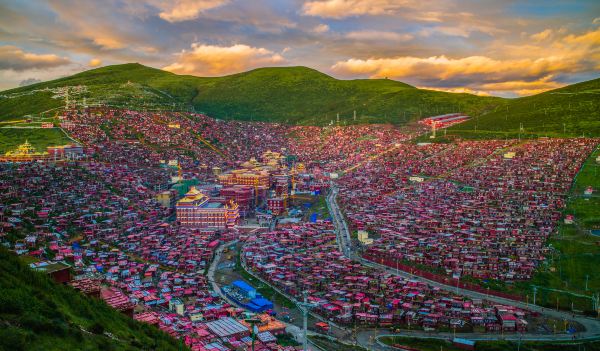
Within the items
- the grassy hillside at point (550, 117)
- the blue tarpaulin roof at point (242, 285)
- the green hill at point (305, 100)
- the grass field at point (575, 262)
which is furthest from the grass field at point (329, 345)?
the green hill at point (305, 100)

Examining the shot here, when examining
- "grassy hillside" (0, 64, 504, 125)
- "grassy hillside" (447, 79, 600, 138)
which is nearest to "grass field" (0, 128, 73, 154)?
"grassy hillside" (0, 64, 504, 125)

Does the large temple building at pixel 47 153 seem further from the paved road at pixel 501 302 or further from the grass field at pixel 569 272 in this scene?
the grass field at pixel 569 272

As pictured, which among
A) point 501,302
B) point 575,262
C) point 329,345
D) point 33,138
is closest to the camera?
point 329,345

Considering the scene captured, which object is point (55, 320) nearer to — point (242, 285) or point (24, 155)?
point (242, 285)

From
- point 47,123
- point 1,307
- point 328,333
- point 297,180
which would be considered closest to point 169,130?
point 47,123

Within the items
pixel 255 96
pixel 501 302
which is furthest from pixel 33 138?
pixel 255 96

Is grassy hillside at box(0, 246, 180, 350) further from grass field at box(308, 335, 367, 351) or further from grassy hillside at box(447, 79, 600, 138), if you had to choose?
grassy hillside at box(447, 79, 600, 138)
